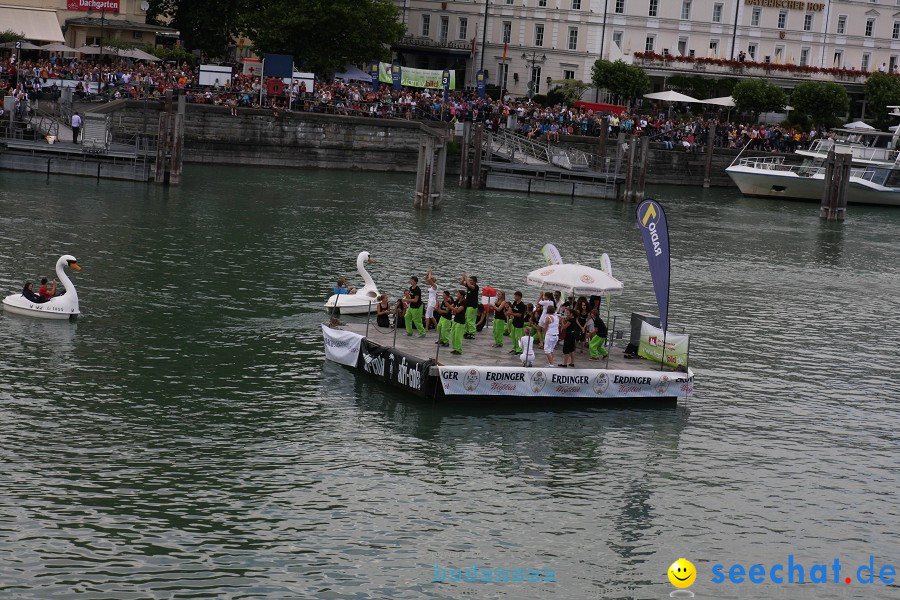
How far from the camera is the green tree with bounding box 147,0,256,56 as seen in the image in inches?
3371

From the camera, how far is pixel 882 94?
93.1 m

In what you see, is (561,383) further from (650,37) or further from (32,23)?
(650,37)

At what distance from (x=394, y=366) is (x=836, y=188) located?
150 ft

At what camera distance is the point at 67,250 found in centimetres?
4128

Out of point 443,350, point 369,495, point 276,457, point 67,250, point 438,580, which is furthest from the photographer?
Answer: point 67,250

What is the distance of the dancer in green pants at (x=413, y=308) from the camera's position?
99.6ft

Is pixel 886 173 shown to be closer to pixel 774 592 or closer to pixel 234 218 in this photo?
pixel 234 218

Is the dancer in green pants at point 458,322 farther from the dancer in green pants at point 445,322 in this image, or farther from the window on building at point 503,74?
the window on building at point 503,74

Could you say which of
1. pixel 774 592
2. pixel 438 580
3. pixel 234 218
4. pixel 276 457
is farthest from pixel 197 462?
pixel 234 218

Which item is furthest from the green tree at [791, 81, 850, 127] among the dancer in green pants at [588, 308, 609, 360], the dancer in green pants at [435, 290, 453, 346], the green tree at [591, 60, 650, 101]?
the dancer in green pants at [435, 290, 453, 346]

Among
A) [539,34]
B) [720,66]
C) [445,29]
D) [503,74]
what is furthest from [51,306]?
[720,66]

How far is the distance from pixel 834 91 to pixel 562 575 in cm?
7482

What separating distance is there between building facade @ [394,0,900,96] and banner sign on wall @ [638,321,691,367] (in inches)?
2748

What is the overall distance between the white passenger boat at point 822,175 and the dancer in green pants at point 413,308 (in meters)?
51.1
